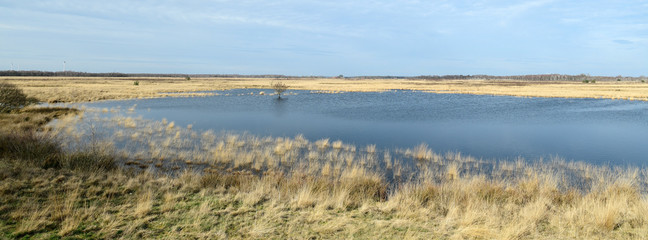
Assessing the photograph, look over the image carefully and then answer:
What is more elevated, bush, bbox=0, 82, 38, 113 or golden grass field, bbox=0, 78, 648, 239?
bush, bbox=0, 82, 38, 113

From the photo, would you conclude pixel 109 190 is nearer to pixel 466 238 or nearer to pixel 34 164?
pixel 34 164

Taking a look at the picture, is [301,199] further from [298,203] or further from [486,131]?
[486,131]

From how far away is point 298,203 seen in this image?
7.34 m

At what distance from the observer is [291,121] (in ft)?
83.3

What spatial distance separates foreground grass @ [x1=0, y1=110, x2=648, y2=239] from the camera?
19.4ft

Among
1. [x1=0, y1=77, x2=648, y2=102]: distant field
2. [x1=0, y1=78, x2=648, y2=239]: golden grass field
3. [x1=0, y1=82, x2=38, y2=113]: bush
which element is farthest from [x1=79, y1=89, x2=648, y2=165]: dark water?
[x1=0, y1=77, x2=648, y2=102]: distant field

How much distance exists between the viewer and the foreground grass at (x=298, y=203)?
19.4 feet

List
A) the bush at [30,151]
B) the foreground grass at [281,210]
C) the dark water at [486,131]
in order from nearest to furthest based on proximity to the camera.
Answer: the foreground grass at [281,210] < the bush at [30,151] < the dark water at [486,131]

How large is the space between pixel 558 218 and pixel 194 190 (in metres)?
7.69

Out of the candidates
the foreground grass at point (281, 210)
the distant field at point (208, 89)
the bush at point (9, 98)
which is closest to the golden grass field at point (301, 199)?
the foreground grass at point (281, 210)

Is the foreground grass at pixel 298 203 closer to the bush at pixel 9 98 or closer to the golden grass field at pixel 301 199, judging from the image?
the golden grass field at pixel 301 199

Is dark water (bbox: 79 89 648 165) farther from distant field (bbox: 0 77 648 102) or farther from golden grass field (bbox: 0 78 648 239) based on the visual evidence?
distant field (bbox: 0 77 648 102)

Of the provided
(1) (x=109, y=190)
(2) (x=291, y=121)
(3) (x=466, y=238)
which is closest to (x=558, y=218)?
(3) (x=466, y=238)

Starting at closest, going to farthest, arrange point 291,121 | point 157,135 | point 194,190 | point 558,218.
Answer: point 558,218
point 194,190
point 157,135
point 291,121
